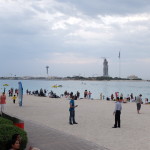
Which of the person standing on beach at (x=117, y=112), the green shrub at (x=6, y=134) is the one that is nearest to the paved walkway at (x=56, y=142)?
the green shrub at (x=6, y=134)

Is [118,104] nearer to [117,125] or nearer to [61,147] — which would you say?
[117,125]

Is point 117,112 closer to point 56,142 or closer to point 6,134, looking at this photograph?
point 56,142

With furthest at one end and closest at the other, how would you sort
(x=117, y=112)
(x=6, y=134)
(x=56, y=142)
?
(x=117, y=112), (x=56, y=142), (x=6, y=134)

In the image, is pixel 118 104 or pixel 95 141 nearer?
pixel 95 141

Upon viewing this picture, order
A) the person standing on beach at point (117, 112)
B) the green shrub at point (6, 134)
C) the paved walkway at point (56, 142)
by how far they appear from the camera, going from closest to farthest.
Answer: the green shrub at point (6, 134) < the paved walkway at point (56, 142) < the person standing on beach at point (117, 112)

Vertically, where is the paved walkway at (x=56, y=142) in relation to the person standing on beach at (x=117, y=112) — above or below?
below

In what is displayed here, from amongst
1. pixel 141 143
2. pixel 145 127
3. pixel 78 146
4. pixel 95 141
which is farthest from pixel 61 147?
pixel 145 127

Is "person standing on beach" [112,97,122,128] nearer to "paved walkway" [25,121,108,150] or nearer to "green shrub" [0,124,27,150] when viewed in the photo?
"paved walkway" [25,121,108,150]

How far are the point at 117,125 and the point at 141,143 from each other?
3.69 meters

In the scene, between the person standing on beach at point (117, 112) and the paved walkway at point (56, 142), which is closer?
the paved walkway at point (56, 142)

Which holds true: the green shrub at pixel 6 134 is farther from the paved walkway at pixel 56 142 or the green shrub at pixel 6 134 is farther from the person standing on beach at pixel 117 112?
the person standing on beach at pixel 117 112

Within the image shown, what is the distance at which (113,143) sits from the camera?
8859 mm

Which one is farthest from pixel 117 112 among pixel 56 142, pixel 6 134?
pixel 6 134

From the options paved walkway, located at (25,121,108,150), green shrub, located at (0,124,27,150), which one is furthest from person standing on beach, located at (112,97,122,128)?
green shrub, located at (0,124,27,150)
